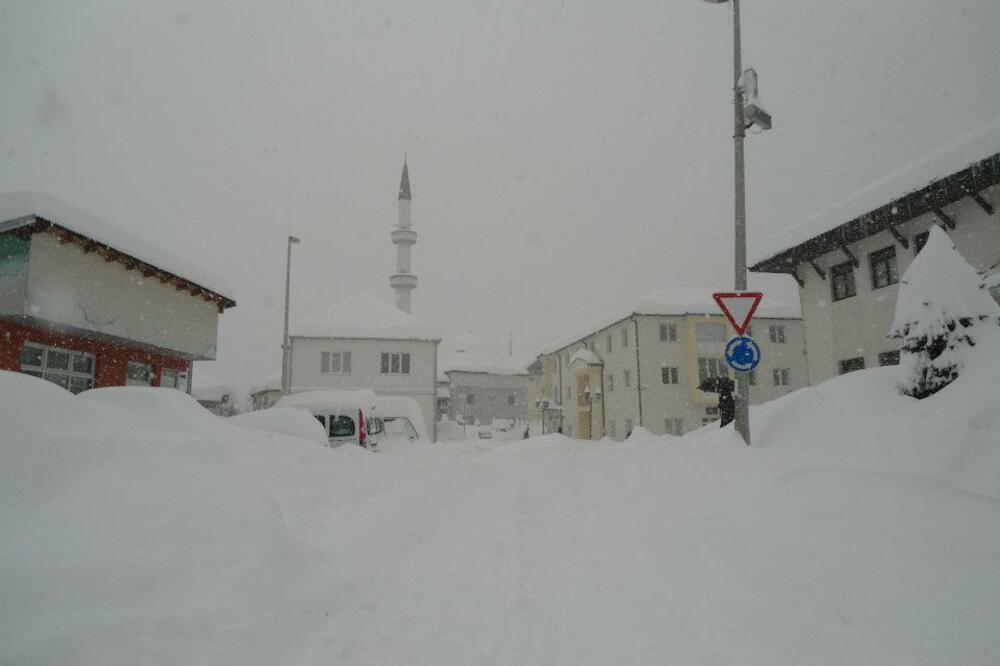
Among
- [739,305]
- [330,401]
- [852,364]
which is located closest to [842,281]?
[852,364]

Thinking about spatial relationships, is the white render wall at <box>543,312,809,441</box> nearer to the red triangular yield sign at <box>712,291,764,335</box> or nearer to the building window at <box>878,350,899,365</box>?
the building window at <box>878,350,899,365</box>

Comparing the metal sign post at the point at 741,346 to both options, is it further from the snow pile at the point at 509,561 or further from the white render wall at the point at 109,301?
the white render wall at the point at 109,301

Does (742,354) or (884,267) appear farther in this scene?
(884,267)

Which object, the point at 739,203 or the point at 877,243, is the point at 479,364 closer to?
the point at 877,243

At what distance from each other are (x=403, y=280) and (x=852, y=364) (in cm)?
4051

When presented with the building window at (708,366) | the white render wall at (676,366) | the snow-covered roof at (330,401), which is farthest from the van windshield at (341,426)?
the building window at (708,366)

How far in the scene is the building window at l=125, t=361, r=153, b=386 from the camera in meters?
16.5

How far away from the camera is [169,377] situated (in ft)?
62.4

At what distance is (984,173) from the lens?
457 inches

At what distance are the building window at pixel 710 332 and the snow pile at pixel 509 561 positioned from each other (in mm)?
29736

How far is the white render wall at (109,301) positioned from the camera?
38.4 feet

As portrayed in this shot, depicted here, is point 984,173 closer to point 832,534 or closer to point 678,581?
point 832,534

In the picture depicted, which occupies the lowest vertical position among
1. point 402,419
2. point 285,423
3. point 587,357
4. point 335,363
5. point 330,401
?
point 402,419

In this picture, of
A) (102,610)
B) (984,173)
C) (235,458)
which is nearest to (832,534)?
(102,610)
